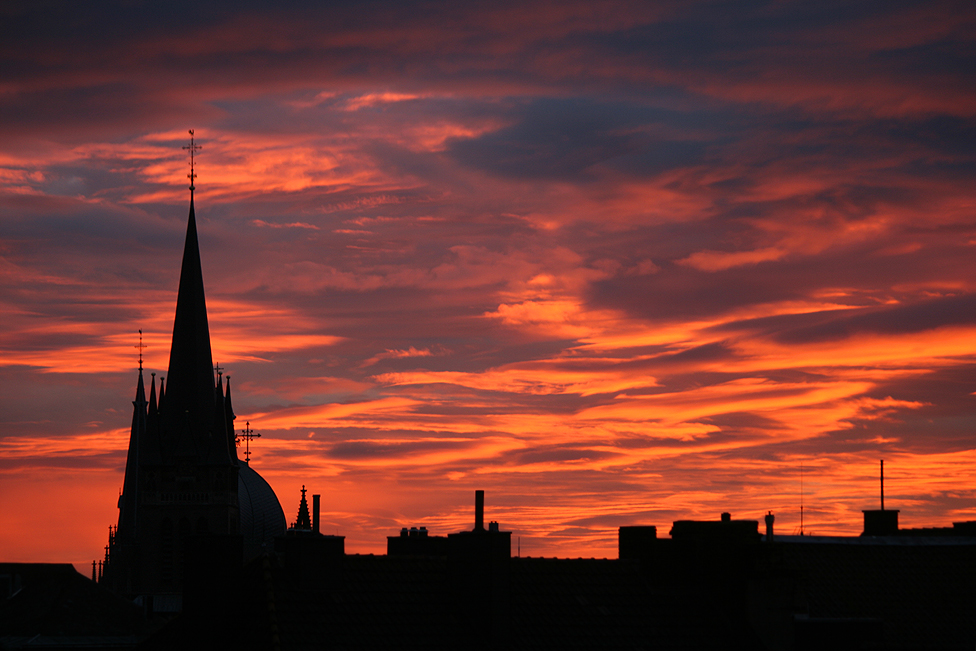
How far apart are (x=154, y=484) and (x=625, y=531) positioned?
114 meters

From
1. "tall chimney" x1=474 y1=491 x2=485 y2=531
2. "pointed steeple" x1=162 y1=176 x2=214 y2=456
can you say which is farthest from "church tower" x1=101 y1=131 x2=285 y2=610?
"tall chimney" x1=474 y1=491 x2=485 y2=531

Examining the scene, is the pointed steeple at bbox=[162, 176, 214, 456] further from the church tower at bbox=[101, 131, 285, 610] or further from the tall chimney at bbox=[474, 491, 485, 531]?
the tall chimney at bbox=[474, 491, 485, 531]

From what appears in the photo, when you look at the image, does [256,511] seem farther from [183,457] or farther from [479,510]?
[479,510]

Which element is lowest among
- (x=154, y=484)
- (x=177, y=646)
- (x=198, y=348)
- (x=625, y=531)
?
(x=177, y=646)

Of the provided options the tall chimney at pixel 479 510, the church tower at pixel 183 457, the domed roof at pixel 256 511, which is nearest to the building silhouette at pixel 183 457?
the church tower at pixel 183 457

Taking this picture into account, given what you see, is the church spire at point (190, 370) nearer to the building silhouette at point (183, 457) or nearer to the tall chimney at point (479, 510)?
the building silhouette at point (183, 457)

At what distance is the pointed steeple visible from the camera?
493 ft

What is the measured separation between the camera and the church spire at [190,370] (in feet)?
493

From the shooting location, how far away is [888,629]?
163ft

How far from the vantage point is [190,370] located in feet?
493

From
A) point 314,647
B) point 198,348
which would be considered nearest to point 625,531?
point 314,647

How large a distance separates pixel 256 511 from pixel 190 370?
28382 millimetres

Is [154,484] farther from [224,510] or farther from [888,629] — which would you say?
[888,629]

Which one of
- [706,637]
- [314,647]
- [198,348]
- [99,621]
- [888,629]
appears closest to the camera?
[314,647]
